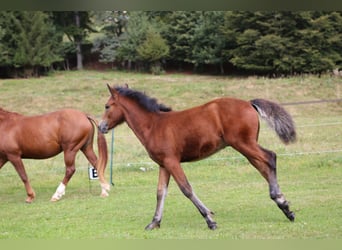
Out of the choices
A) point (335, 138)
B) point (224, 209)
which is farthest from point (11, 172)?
point (335, 138)

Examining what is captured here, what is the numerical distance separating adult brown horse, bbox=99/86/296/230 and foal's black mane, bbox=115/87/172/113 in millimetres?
100

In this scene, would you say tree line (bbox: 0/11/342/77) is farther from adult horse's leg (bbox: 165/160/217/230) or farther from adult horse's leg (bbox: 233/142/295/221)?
adult horse's leg (bbox: 165/160/217/230)

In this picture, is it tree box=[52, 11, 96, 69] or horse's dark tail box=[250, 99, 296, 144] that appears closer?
horse's dark tail box=[250, 99, 296, 144]

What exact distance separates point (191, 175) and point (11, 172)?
175 inches

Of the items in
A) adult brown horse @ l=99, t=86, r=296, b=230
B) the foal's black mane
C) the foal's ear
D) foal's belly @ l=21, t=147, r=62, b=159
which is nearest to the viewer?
adult brown horse @ l=99, t=86, r=296, b=230

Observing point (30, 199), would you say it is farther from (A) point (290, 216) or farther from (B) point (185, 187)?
(A) point (290, 216)

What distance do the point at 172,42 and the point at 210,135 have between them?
33.1 metres

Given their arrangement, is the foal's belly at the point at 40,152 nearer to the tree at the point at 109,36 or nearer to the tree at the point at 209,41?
the tree at the point at 209,41

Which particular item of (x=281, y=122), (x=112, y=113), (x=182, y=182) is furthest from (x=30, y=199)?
(x=281, y=122)

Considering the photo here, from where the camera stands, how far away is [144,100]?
575cm

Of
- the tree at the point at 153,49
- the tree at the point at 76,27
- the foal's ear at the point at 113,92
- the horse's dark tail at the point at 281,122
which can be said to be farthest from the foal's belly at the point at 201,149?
the tree at the point at 76,27

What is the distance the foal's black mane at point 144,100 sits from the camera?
5.68 meters

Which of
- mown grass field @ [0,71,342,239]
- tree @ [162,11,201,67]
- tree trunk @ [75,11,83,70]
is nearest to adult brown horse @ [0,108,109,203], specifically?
mown grass field @ [0,71,342,239]

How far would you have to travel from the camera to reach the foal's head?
226 inches
